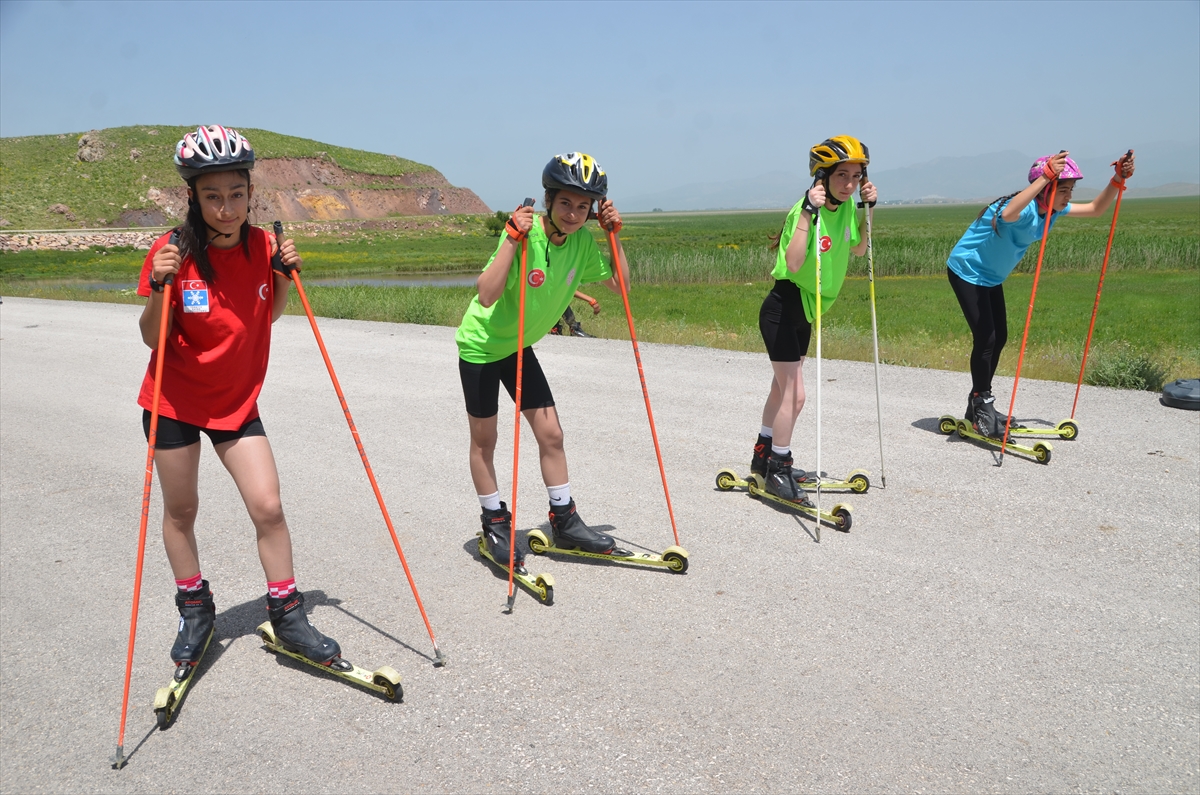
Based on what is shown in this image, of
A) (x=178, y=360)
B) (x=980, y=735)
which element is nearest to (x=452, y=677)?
(x=178, y=360)

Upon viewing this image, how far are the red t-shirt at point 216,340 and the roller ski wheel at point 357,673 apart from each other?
1.06 meters

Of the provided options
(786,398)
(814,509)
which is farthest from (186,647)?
(786,398)

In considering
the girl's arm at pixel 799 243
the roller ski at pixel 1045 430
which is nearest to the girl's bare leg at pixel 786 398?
the girl's arm at pixel 799 243

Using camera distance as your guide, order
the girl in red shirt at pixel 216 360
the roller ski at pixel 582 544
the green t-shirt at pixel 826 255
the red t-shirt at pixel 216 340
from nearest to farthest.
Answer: the girl in red shirt at pixel 216 360
the red t-shirt at pixel 216 340
the roller ski at pixel 582 544
the green t-shirt at pixel 826 255

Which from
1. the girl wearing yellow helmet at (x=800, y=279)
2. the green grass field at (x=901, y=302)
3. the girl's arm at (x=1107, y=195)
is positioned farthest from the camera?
the green grass field at (x=901, y=302)

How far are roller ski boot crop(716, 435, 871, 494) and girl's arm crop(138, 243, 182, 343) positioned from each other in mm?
3804

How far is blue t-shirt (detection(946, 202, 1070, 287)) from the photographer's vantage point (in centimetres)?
695

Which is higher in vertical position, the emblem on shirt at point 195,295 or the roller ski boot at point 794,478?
the emblem on shirt at point 195,295

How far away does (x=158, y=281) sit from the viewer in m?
3.35

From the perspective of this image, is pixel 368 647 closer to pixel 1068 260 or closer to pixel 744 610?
pixel 744 610

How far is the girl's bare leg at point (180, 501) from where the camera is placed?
12.0 feet

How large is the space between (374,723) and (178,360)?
171 centimetres

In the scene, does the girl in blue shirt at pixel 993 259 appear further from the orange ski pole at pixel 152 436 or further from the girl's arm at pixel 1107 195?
the orange ski pole at pixel 152 436

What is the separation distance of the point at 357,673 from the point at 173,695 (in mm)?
729
